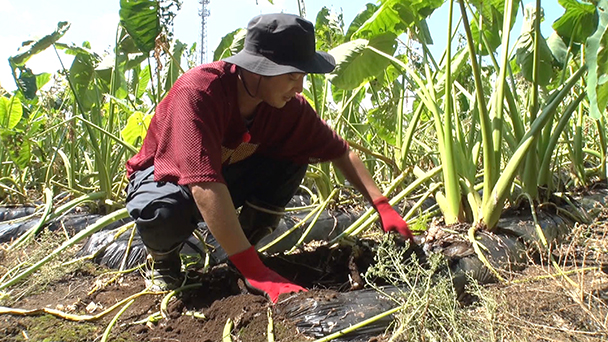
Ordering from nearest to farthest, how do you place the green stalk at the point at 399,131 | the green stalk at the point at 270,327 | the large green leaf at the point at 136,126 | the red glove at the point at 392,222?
the green stalk at the point at 270,327 → the red glove at the point at 392,222 → the large green leaf at the point at 136,126 → the green stalk at the point at 399,131

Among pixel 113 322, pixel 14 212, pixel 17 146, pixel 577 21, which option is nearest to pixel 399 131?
pixel 577 21

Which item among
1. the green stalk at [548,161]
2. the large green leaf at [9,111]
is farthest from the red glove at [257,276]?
the large green leaf at [9,111]

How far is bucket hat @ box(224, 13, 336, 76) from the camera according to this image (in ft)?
3.89

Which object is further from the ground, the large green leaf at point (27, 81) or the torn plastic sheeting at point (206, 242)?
the large green leaf at point (27, 81)

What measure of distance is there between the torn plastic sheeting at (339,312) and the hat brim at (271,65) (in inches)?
20.8

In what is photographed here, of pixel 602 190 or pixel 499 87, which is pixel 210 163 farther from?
pixel 602 190

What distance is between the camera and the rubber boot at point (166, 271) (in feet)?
4.60

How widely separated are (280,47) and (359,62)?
2.94 feet

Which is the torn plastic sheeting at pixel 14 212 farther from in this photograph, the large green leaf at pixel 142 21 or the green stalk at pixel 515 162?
the green stalk at pixel 515 162

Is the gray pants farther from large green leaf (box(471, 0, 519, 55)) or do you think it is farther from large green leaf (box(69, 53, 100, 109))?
large green leaf (box(69, 53, 100, 109))

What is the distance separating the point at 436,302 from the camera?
1.01 m

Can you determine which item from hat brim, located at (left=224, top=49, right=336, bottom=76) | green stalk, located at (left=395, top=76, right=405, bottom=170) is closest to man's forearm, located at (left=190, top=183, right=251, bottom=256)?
hat brim, located at (left=224, top=49, right=336, bottom=76)

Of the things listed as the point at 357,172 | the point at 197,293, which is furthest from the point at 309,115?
the point at 197,293

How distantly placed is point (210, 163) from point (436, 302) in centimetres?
58
